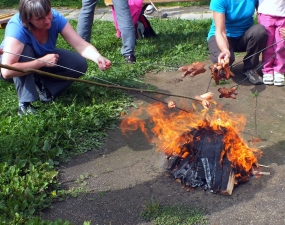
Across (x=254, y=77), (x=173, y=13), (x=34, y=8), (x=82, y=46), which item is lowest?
(x=173, y=13)

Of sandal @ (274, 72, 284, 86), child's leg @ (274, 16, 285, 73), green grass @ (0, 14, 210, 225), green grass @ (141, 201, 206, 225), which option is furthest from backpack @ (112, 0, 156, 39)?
green grass @ (141, 201, 206, 225)

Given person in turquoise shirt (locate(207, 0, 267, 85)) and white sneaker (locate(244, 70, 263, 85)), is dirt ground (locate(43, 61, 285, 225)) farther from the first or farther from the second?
person in turquoise shirt (locate(207, 0, 267, 85))

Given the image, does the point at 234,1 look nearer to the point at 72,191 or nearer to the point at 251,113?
the point at 251,113

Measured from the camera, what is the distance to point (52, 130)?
3.98 m

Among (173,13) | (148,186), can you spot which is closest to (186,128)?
(148,186)

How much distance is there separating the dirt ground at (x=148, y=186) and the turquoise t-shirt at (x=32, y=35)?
1.16 meters

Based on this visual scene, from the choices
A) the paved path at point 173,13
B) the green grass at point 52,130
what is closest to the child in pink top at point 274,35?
the green grass at point 52,130

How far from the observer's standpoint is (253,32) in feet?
15.9

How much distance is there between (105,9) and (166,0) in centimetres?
340

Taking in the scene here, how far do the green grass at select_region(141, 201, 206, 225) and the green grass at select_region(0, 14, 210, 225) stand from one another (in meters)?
0.62

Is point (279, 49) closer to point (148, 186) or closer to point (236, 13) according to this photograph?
point (236, 13)

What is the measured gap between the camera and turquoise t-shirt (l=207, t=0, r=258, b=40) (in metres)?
4.68

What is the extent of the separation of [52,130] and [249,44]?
8.22 feet

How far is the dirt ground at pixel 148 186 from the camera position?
2.92 metres
